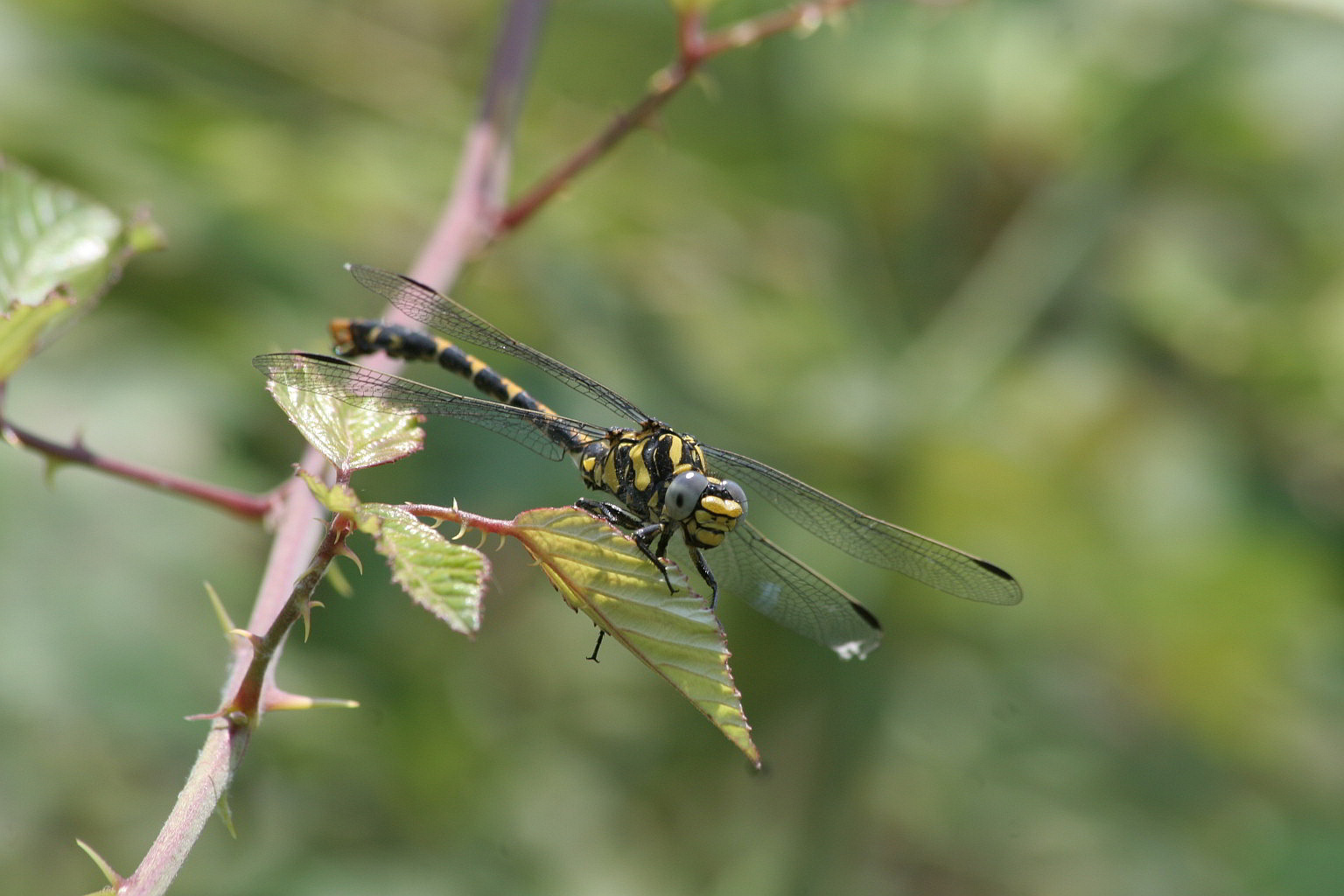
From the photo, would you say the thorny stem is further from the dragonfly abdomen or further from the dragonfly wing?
the dragonfly wing

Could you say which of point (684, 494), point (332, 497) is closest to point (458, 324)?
point (684, 494)

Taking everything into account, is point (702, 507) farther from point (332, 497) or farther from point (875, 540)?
point (332, 497)

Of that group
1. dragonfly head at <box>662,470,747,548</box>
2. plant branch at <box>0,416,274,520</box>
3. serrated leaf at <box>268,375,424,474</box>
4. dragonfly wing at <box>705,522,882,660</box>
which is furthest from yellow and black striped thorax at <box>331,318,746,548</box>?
serrated leaf at <box>268,375,424,474</box>

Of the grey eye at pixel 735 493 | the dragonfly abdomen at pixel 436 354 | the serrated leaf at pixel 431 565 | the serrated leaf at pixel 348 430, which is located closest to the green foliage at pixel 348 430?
the serrated leaf at pixel 348 430

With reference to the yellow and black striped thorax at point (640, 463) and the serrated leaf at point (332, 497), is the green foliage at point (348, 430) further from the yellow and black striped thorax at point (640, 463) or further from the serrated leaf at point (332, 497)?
the yellow and black striped thorax at point (640, 463)

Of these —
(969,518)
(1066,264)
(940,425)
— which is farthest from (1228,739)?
(1066,264)
